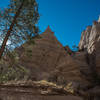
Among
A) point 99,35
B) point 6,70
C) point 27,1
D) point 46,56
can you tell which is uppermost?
point 99,35

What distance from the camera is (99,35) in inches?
1053

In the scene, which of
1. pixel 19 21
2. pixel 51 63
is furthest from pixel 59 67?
pixel 19 21

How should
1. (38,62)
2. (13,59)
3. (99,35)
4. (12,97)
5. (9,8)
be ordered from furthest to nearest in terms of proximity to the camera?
1. (99,35)
2. (38,62)
3. (9,8)
4. (13,59)
5. (12,97)

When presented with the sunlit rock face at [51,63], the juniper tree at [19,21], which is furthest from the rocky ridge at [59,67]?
the juniper tree at [19,21]

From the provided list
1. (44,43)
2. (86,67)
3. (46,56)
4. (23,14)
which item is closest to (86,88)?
(86,67)

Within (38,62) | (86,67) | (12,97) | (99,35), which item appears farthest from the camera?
(99,35)

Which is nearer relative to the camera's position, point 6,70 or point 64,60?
point 6,70

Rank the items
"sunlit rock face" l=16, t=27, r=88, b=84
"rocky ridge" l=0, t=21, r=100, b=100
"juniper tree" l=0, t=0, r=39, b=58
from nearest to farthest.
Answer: "juniper tree" l=0, t=0, r=39, b=58 < "rocky ridge" l=0, t=21, r=100, b=100 < "sunlit rock face" l=16, t=27, r=88, b=84

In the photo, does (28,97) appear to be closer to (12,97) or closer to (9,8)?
(12,97)

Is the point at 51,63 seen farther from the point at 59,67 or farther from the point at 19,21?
the point at 19,21

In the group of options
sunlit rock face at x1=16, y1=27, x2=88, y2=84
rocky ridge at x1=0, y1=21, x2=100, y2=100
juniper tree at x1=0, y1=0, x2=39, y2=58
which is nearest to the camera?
juniper tree at x1=0, y1=0, x2=39, y2=58

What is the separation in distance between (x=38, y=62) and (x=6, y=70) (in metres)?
12.4

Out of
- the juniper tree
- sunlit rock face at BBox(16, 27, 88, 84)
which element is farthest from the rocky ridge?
the juniper tree

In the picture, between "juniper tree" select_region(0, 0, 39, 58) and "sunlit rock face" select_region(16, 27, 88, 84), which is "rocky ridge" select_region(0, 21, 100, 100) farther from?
"juniper tree" select_region(0, 0, 39, 58)
